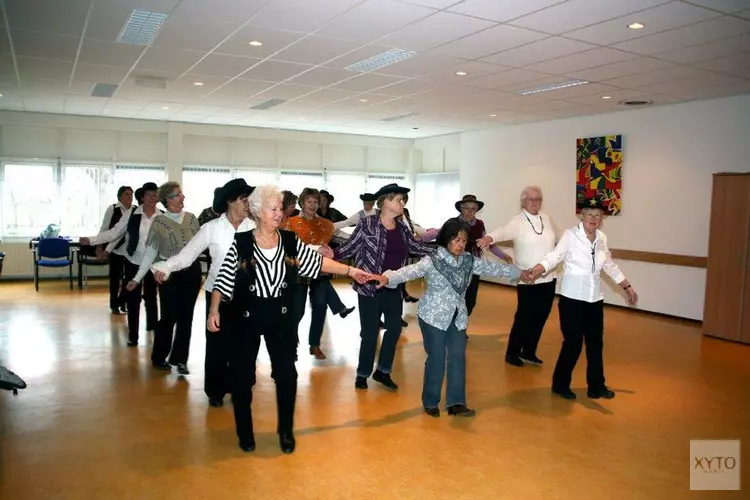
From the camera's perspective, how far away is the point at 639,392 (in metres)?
5.24

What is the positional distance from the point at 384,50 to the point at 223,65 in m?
2.03

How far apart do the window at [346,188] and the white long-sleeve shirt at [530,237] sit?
29.2 feet

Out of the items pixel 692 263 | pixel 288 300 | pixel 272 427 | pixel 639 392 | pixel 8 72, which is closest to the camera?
pixel 288 300

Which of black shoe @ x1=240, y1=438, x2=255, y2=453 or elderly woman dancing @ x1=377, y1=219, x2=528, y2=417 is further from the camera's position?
elderly woman dancing @ x1=377, y1=219, x2=528, y2=417

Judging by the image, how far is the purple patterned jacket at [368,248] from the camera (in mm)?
4820

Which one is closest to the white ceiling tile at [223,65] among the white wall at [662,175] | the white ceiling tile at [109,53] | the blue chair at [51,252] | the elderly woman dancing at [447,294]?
the white ceiling tile at [109,53]

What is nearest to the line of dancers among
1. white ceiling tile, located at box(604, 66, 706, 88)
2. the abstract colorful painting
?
white ceiling tile, located at box(604, 66, 706, 88)

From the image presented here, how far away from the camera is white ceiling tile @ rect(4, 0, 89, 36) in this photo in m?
4.86

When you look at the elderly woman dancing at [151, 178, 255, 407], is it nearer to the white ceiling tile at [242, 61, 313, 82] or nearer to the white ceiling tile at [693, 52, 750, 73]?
the white ceiling tile at [242, 61, 313, 82]

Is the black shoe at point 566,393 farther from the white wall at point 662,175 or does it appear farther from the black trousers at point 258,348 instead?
the white wall at point 662,175

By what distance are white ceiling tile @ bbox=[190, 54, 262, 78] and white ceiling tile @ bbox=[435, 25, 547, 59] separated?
2.18 m

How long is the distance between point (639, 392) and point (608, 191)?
5.29 meters

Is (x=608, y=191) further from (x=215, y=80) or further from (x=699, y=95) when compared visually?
(x=215, y=80)

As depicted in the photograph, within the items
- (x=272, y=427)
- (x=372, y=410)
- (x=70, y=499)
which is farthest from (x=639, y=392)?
(x=70, y=499)
